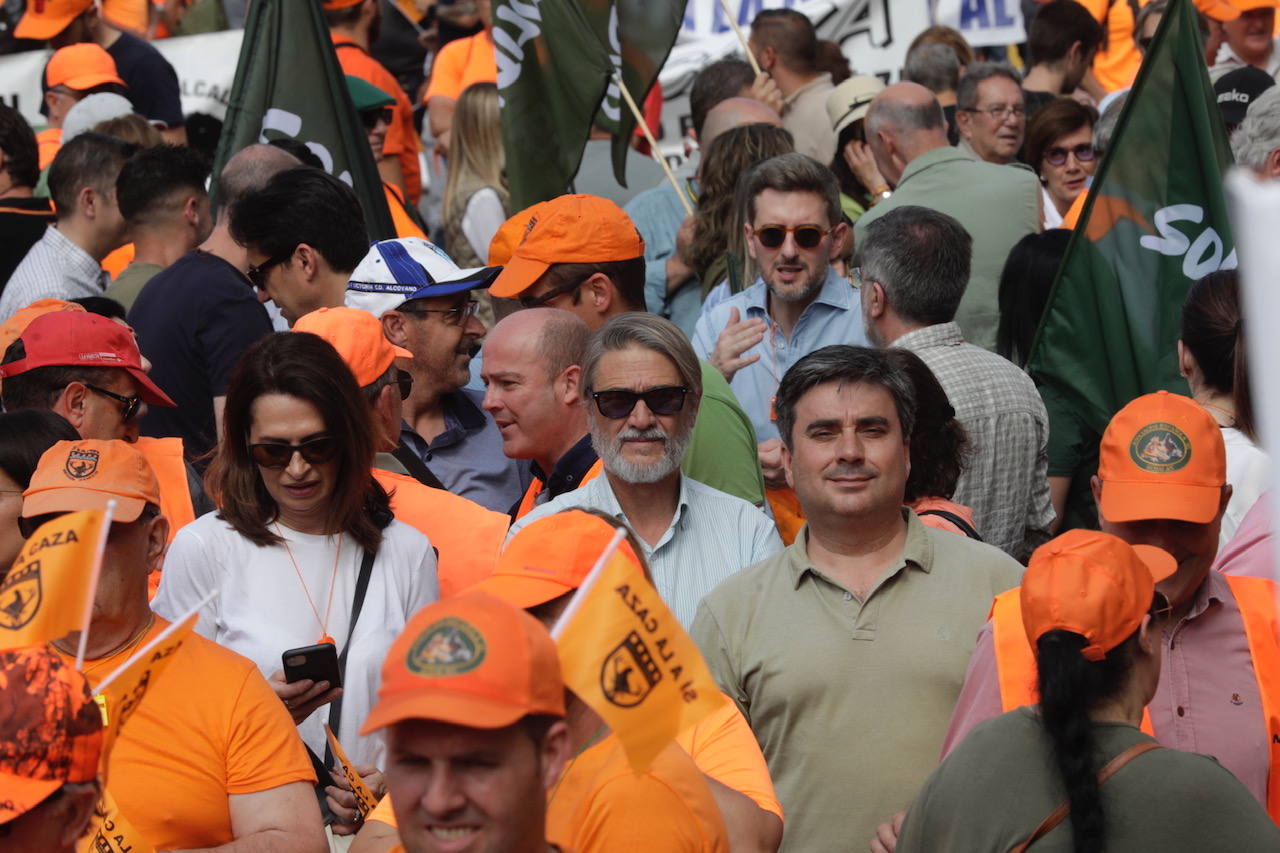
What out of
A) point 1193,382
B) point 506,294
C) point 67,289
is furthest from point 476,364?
point 1193,382

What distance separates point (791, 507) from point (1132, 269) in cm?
153

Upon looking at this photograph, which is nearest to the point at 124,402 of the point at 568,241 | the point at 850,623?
the point at 568,241

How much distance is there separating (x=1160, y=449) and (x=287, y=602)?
2.15 m

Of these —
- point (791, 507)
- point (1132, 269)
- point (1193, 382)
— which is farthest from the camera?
point (1132, 269)

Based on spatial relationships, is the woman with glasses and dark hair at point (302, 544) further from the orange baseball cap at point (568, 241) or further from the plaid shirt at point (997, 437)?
the plaid shirt at point (997, 437)

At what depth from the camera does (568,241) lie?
6.14 meters

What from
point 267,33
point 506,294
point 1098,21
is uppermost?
point 267,33

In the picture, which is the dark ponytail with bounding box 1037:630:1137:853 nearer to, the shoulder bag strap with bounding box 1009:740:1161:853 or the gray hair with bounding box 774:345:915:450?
the shoulder bag strap with bounding box 1009:740:1161:853

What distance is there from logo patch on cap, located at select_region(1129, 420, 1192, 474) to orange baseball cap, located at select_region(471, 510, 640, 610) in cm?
147

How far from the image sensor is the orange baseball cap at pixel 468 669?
254 centimetres

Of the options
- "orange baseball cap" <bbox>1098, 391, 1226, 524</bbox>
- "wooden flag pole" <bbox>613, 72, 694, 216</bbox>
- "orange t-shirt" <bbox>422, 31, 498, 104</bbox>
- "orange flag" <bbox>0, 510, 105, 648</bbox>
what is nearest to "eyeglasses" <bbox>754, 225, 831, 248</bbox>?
"wooden flag pole" <bbox>613, 72, 694, 216</bbox>

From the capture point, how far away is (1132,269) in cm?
636

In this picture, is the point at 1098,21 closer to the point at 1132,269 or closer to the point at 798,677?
the point at 1132,269

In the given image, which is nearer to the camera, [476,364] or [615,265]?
Answer: [615,265]
